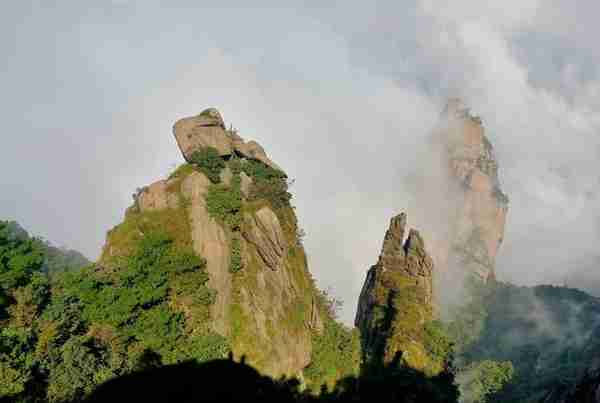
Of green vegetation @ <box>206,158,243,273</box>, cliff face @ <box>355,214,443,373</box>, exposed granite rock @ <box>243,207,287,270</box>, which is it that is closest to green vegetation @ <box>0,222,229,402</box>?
green vegetation @ <box>206,158,243,273</box>

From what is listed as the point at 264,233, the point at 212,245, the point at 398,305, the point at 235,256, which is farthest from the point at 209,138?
the point at 398,305

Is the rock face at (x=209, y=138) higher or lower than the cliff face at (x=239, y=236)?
higher

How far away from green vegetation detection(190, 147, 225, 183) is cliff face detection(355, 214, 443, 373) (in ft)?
95.2

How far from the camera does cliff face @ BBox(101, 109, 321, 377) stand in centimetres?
4150

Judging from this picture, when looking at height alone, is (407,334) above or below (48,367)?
above

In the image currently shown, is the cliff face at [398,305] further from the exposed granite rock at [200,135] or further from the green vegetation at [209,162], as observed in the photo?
the exposed granite rock at [200,135]

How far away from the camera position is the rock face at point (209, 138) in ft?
160

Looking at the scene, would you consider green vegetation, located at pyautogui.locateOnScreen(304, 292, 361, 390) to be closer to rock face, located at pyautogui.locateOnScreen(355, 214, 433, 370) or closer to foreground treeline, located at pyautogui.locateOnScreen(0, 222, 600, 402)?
foreground treeline, located at pyautogui.locateOnScreen(0, 222, 600, 402)

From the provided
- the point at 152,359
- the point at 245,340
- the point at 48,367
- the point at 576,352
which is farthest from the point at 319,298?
the point at 576,352

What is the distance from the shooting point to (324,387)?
4656 cm

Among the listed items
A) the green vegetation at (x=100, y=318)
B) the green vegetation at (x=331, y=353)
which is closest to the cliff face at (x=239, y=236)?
the green vegetation at (x=331, y=353)

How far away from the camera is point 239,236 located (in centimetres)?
4494

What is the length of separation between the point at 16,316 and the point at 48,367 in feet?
18.4

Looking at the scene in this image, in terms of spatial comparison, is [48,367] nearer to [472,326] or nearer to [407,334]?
[407,334]
